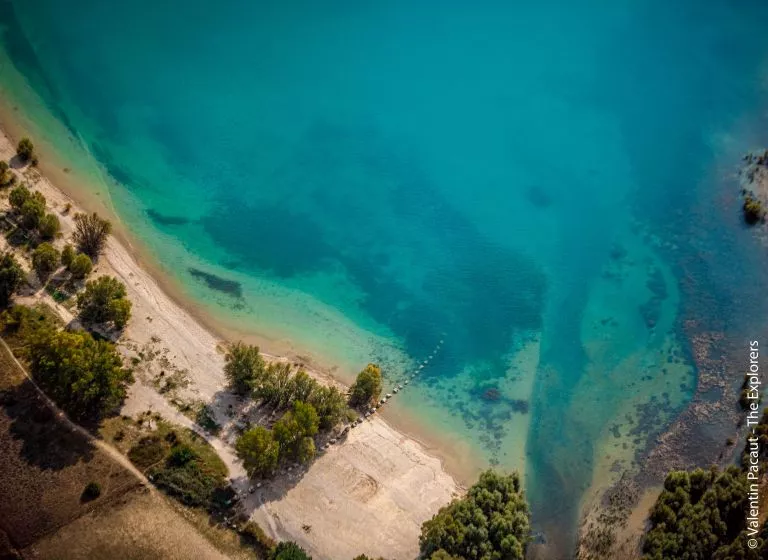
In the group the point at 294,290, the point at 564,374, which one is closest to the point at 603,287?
the point at 564,374

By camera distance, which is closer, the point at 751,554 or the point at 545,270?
the point at 751,554

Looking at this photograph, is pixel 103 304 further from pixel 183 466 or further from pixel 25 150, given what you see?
pixel 25 150

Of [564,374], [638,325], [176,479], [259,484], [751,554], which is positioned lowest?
[176,479]

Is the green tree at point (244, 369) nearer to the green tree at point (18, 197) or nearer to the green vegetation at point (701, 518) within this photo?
the green tree at point (18, 197)

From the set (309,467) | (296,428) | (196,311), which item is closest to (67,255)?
(196,311)

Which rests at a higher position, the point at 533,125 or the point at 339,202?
the point at 533,125

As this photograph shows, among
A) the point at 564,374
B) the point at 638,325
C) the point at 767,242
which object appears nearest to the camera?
the point at 564,374

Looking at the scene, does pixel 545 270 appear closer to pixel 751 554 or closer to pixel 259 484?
pixel 751 554

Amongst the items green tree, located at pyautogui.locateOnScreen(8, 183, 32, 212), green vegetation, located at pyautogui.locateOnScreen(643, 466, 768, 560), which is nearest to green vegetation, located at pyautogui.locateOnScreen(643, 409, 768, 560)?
green vegetation, located at pyautogui.locateOnScreen(643, 466, 768, 560)
